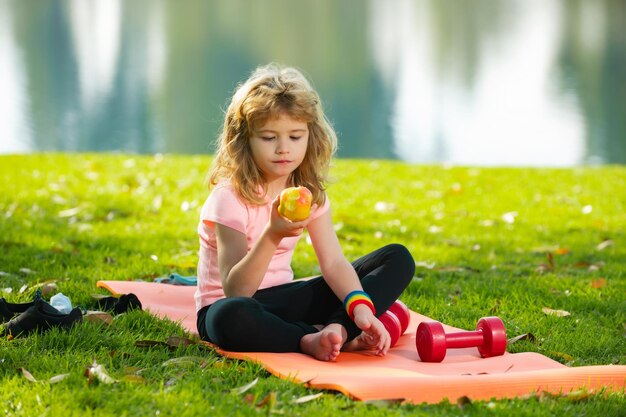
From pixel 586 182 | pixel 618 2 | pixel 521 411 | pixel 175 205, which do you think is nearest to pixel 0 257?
pixel 175 205

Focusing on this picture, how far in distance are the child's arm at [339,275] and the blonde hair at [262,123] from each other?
0.41 feet

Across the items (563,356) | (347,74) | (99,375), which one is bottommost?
(563,356)

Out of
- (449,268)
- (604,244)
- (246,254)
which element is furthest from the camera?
(604,244)

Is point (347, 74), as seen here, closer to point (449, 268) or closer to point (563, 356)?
point (449, 268)

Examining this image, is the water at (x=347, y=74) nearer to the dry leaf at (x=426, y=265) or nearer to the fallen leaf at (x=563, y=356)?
the dry leaf at (x=426, y=265)

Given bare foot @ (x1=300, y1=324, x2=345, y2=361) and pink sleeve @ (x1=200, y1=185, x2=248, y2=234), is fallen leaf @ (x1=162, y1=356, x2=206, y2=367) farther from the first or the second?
pink sleeve @ (x1=200, y1=185, x2=248, y2=234)

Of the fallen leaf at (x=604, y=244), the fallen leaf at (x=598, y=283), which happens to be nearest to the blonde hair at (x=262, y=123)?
the fallen leaf at (x=598, y=283)

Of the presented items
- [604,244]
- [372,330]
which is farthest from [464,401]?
[604,244]

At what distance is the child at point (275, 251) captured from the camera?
11.1ft

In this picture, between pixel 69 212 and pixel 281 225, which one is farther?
pixel 69 212

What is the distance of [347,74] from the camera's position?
84.0ft

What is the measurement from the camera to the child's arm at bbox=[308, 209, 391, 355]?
11.3ft

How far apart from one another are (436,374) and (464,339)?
10.3 inches

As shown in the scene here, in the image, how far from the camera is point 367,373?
321cm
